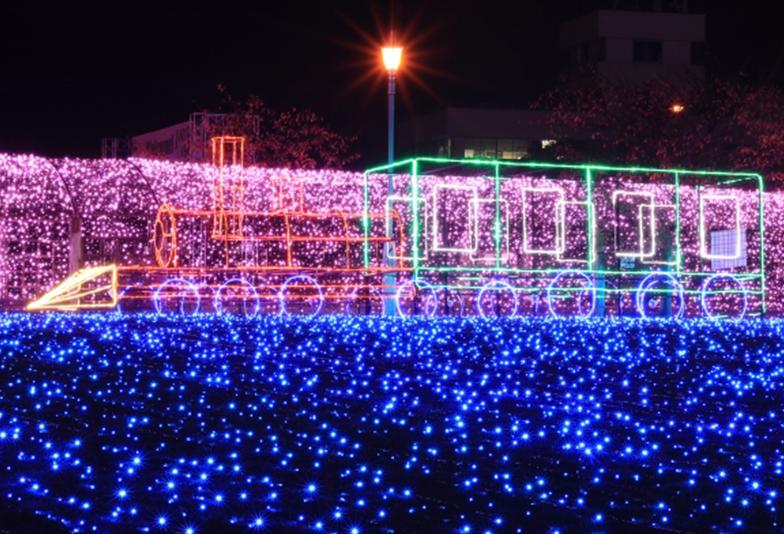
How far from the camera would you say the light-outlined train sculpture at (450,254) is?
2119cm

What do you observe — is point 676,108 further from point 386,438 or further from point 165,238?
point 386,438

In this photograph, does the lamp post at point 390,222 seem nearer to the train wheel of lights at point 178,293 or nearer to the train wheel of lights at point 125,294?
the train wheel of lights at point 178,293

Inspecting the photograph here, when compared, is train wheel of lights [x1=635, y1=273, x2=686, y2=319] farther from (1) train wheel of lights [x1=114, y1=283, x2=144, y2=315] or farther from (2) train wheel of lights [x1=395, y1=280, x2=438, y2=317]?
(1) train wheel of lights [x1=114, y1=283, x2=144, y2=315]

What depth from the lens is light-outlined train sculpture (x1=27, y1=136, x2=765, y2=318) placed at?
69.5 feet

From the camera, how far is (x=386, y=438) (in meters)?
6.38

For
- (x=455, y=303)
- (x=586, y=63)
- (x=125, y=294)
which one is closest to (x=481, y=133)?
(x=586, y=63)

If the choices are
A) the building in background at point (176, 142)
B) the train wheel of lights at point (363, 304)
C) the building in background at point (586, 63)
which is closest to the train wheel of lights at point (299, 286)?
the train wheel of lights at point (363, 304)

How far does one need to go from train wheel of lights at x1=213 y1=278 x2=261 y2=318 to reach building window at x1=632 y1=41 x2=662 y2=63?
4661 centimetres

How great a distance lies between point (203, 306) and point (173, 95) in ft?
134

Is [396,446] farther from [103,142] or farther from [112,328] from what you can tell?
[103,142]

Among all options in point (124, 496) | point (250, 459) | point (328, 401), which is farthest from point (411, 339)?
point (124, 496)

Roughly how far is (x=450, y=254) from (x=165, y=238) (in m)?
5.10

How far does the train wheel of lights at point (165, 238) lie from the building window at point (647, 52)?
4805cm

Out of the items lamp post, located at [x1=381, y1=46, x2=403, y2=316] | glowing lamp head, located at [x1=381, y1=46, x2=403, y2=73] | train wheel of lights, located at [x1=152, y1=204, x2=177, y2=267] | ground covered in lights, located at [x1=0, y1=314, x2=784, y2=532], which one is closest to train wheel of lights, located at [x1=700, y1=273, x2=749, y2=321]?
lamp post, located at [x1=381, y1=46, x2=403, y2=316]
